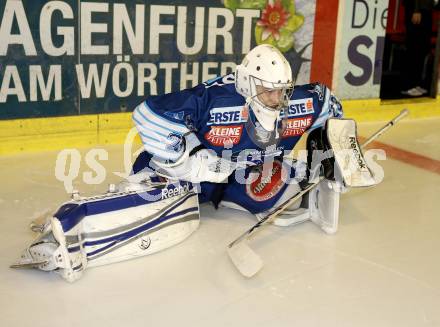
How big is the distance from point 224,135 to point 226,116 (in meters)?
0.08

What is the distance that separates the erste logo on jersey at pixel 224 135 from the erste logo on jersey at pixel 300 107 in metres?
0.24

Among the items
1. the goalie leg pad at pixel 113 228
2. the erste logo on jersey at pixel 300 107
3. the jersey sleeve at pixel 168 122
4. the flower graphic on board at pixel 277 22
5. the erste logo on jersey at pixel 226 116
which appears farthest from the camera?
the flower graphic on board at pixel 277 22

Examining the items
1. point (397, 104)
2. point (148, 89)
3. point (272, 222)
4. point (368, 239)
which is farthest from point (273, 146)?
point (397, 104)

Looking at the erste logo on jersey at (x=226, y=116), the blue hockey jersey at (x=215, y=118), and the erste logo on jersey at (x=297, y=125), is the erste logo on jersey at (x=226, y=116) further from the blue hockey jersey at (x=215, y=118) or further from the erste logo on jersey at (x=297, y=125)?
the erste logo on jersey at (x=297, y=125)

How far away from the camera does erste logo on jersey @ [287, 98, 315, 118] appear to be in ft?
9.34

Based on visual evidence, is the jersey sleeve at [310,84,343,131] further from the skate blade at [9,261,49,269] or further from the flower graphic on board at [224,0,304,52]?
the flower graphic on board at [224,0,304,52]

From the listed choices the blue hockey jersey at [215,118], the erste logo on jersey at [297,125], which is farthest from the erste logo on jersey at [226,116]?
the erste logo on jersey at [297,125]

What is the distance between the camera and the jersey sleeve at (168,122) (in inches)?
101

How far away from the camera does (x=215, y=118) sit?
269 centimetres

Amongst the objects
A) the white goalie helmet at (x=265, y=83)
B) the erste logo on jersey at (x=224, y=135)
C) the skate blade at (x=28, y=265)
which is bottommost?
the skate blade at (x=28, y=265)

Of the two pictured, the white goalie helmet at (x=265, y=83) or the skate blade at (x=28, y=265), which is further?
the white goalie helmet at (x=265, y=83)

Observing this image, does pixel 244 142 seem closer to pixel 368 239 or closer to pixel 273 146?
pixel 273 146

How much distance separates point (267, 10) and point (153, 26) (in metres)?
0.83

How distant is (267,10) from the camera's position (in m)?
4.39
